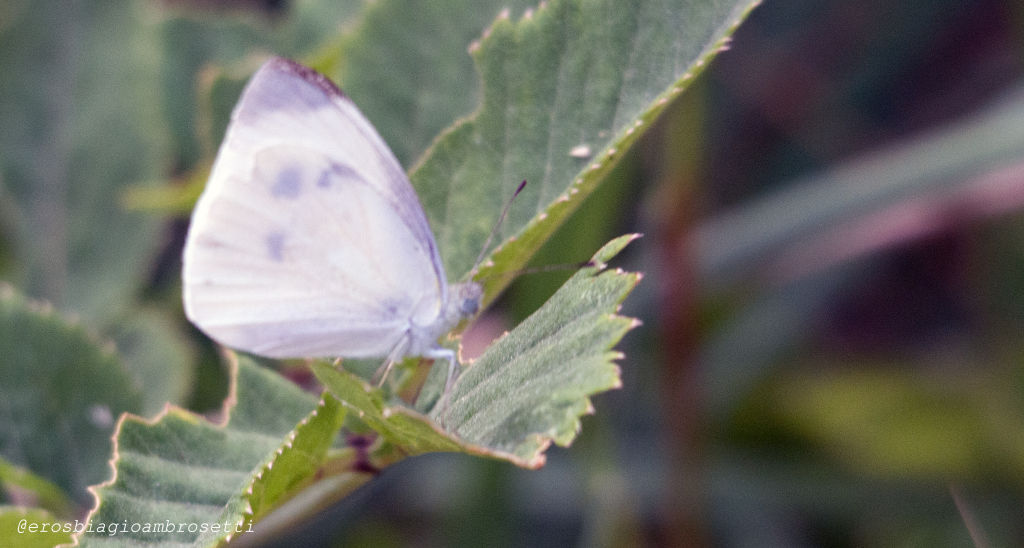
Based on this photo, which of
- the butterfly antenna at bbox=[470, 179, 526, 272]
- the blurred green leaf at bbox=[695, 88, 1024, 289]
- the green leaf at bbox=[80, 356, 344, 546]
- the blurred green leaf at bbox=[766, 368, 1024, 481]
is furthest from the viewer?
the blurred green leaf at bbox=[766, 368, 1024, 481]

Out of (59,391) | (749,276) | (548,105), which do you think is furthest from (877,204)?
(59,391)

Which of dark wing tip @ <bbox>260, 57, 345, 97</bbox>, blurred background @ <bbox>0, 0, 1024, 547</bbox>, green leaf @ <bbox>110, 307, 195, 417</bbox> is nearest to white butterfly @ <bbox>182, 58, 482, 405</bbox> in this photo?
dark wing tip @ <bbox>260, 57, 345, 97</bbox>

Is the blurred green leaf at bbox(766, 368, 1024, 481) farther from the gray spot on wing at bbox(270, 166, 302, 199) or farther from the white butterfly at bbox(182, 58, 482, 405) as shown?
the gray spot on wing at bbox(270, 166, 302, 199)

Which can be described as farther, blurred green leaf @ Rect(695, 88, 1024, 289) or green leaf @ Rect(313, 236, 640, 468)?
blurred green leaf @ Rect(695, 88, 1024, 289)

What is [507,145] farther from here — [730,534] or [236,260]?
[730,534]

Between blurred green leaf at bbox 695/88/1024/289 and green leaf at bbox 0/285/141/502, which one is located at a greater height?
blurred green leaf at bbox 695/88/1024/289

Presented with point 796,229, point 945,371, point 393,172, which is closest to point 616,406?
point 796,229

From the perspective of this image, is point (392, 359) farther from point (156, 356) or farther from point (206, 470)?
point (156, 356)

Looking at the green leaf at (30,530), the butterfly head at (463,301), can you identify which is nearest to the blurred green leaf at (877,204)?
the butterfly head at (463,301)
